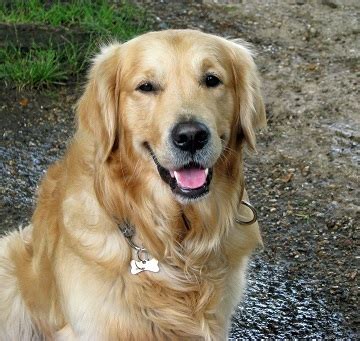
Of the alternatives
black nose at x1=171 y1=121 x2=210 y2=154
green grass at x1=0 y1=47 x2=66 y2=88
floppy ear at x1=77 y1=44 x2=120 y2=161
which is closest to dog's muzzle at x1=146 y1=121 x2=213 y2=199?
black nose at x1=171 y1=121 x2=210 y2=154

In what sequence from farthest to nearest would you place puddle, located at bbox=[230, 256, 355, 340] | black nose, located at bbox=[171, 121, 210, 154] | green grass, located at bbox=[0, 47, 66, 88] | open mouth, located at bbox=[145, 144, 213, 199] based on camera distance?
green grass, located at bbox=[0, 47, 66, 88] → puddle, located at bbox=[230, 256, 355, 340] → open mouth, located at bbox=[145, 144, 213, 199] → black nose, located at bbox=[171, 121, 210, 154]

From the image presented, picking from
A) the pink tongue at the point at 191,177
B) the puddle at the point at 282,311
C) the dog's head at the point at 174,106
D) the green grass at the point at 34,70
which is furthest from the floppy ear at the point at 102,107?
the green grass at the point at 34,70

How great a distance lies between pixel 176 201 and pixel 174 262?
0.89ft

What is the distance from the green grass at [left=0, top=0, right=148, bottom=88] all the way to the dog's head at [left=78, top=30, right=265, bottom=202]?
287cm

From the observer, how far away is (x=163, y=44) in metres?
3.47

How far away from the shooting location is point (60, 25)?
696cm

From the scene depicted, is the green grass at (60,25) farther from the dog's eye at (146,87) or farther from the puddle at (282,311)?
the dog's eye at (146,87)

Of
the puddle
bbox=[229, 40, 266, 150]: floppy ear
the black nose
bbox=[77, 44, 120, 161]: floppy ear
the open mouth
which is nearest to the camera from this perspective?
the black nose

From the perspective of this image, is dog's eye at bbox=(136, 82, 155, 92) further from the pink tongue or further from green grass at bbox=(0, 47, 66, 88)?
green grass at bbox=(0, 47, 66, 88)

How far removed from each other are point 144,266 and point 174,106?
741 mm

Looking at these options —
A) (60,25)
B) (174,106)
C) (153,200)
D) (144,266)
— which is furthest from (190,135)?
(60,25)

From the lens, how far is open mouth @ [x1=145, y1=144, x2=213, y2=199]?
3.41 meters

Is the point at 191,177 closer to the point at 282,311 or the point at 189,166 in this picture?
the point at 189,166

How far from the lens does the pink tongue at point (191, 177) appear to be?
3432 mm
